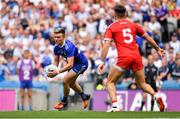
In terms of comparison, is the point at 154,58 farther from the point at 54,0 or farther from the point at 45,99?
the point at 54,0

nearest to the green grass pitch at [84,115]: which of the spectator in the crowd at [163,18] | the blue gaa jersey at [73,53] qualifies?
the blue gaa jersey at [73,53]

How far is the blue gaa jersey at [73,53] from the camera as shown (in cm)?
A: 1978

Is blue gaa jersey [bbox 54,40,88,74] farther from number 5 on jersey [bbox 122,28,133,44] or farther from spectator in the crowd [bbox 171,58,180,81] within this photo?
spectator in the crowd [bbox 171,58,180,81]

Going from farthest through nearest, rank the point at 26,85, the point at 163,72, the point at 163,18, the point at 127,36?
the point at 163,18 → the point at 26,85 → the point at 163,72 → the point at 127,36

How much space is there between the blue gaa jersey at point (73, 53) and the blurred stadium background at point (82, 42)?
5.60 meters

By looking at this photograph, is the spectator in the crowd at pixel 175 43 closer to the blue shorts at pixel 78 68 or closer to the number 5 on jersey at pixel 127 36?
the blue shorts at pixel 78 68

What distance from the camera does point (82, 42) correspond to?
97.2 ft

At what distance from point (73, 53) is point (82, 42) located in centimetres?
976

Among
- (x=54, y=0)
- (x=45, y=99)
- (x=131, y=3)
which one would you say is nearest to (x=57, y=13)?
(x=54, y=0)

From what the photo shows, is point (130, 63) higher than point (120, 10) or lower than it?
lower

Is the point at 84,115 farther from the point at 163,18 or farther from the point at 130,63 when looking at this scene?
the point at 163,18

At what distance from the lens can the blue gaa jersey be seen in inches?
779

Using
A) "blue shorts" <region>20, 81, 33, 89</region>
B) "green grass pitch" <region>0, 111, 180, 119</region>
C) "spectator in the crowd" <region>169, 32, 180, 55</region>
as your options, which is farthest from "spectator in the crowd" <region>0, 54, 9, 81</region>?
"green grass pitch" <region>0, 111, 180, 119</region>

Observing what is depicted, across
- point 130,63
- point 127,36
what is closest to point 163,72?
point 130,63
